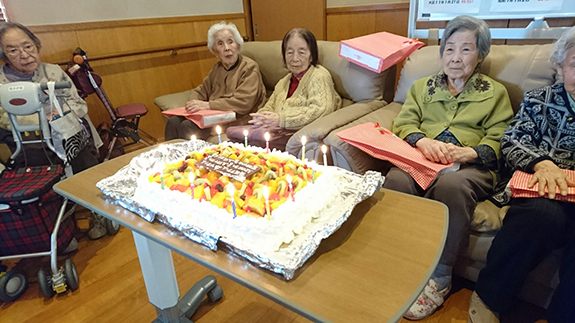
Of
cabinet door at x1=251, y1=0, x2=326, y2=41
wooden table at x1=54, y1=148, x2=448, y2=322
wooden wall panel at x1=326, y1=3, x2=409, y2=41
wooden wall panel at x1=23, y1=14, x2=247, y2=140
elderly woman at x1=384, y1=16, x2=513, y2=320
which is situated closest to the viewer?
wooden table at x1=54, y1=148, x2=448, y2=322

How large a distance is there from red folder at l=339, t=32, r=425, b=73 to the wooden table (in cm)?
114

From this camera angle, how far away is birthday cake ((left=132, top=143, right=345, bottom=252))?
3.03 feet

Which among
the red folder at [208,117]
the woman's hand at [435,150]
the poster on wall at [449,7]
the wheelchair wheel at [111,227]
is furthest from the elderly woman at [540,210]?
the wheelchair wheel at [111,227]

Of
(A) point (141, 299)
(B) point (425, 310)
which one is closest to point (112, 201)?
(A) point (141, 299)

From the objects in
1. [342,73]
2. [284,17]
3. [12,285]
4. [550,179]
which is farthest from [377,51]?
[12,285]

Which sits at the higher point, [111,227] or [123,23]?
[123,23]

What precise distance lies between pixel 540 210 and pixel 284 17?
3071 mm

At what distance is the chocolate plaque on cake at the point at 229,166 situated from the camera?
3.65ft

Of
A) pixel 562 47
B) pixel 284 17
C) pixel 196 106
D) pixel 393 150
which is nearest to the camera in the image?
pixel 562 47

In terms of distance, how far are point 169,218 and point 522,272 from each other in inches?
47.8

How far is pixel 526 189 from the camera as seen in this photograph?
4.29ft

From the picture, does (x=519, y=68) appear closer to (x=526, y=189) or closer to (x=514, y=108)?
(x=514, y=108)

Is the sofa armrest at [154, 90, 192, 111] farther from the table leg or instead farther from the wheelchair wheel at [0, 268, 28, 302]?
the table leg

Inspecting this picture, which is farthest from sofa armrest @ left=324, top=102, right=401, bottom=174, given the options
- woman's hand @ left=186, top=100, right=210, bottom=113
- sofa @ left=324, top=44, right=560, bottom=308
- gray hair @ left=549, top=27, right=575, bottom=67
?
woman's hand @ left=186, top=100, right=210, bottom=113
